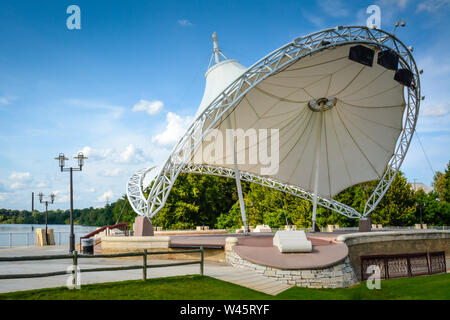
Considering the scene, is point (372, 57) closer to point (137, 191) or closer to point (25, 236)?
point (137, 191)

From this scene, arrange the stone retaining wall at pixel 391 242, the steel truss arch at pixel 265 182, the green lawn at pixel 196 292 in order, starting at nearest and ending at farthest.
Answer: the green lawn at pixel 196 292, the stone retaining wall at pixel 391 242, the steel truss arch at pixel 265 182

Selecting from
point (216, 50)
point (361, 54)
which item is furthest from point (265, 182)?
point (361, 54)

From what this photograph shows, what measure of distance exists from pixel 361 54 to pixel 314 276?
14981mm

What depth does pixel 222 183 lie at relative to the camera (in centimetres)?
6372

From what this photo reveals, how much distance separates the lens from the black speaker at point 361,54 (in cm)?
2092

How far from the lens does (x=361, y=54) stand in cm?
2116

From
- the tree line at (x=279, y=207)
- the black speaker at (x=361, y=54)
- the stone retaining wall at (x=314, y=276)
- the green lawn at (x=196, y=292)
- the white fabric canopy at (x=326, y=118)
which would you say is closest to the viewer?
the green lawn at (x=196, y=292)

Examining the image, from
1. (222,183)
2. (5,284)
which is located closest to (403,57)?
(5,284)

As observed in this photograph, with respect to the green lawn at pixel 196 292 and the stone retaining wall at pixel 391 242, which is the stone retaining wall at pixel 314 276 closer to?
the green lawn at pixel 196 292

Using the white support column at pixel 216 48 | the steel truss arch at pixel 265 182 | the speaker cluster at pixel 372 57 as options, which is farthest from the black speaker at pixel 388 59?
the steel truss arch at pixel 265 182

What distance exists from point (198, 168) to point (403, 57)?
19.1 metres

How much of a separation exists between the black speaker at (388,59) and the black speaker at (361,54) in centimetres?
68

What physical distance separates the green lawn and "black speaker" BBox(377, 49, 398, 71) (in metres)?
15.1

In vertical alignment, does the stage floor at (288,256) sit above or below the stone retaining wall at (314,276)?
above
